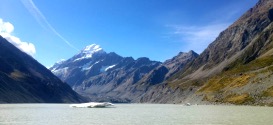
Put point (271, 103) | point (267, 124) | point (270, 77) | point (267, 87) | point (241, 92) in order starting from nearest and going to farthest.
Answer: point (267, 124) → point (271, 103) → point (267, 87) → point (270, 77) → point (241, 92)

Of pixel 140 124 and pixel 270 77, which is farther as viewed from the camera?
pixel 270 77

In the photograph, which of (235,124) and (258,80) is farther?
(258,80)

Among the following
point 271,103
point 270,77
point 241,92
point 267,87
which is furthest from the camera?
point 241,92

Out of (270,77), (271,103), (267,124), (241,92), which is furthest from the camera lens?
(241,92)

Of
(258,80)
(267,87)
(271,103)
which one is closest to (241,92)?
(258,80)

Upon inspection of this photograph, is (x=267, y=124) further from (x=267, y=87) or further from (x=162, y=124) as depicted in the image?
(x=267, y=87)

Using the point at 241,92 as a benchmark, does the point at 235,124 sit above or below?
below

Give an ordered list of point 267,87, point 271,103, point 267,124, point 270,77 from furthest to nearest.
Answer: point 270,77
point 267,87
point 271,103
point 267,124

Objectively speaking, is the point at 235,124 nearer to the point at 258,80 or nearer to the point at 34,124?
the point at 34,124

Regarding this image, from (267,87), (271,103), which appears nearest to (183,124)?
(271,103)
